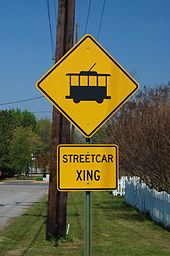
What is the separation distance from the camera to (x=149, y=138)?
17.1 metres

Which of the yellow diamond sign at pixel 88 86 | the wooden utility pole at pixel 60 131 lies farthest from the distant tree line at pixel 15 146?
the yellow diamond sign at pixel 88 86

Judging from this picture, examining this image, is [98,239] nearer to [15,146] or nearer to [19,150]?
[19,150]

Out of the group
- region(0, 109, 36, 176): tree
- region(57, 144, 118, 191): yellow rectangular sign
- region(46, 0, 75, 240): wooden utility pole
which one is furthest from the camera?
region(0, 109, 36, 176): tree

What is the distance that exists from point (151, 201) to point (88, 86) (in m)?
12.0

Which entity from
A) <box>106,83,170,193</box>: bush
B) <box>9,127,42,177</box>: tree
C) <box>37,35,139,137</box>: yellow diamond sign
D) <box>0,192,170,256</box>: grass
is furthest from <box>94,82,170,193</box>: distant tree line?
<box>9,127,42,177</box>: tree

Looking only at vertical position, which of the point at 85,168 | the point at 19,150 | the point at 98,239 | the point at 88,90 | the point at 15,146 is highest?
the point at 15,146

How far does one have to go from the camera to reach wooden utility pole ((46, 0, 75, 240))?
11.2m

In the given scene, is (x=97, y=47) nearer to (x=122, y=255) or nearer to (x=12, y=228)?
(x=122, y=255)

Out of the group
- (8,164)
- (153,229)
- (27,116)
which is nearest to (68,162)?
(153,229)

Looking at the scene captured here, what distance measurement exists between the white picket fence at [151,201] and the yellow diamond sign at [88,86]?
354 inches

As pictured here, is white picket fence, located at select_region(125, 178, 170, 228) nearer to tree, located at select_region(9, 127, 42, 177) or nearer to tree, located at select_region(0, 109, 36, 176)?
tree, located at select_region(0, 109, 36, 176)

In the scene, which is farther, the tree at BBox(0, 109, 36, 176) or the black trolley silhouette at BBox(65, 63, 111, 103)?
the tree at BBox(0, 109, 36, 176)

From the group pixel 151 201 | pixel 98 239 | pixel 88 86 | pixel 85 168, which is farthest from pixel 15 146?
pixel 85 168

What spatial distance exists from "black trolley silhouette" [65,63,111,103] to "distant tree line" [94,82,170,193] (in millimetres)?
10225
